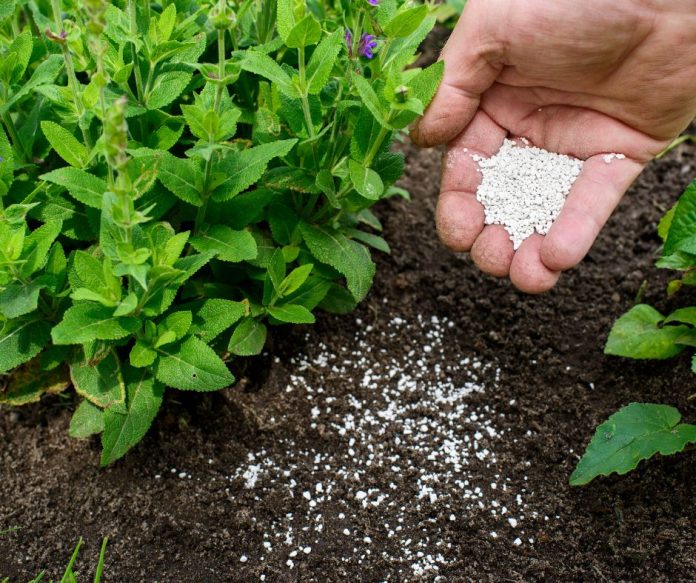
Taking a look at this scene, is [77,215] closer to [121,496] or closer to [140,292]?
[140,292]

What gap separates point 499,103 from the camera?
2.98 meters

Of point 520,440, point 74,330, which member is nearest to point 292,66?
point 74,330

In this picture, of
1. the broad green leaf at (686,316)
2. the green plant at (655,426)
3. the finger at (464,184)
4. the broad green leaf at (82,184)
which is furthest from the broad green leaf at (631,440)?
the broad green leaf at (82,184)

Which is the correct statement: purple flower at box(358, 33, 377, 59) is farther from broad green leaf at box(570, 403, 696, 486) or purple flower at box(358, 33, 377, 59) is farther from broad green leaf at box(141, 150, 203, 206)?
broad green leaf at box(570, 403, 696, 486)

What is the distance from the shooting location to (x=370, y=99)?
90.5 inches

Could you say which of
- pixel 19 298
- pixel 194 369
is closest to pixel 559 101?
pixel 194 369

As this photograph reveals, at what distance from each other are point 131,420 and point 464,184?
4.74 feet

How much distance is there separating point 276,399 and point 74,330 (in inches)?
38.2

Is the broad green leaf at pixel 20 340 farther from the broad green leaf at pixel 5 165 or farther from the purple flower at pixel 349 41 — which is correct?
the purple flower at pixel 349 41

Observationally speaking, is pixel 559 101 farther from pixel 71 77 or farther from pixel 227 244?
pixel 71 77

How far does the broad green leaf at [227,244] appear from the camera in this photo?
2.34m

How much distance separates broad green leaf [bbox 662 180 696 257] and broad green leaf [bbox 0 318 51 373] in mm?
2032

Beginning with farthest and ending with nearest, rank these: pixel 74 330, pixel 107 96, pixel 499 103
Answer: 1. pixel 499 103
2. pixel 107 96
3. pixel 74 330

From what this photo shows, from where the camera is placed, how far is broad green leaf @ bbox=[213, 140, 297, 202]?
230 centimetres
